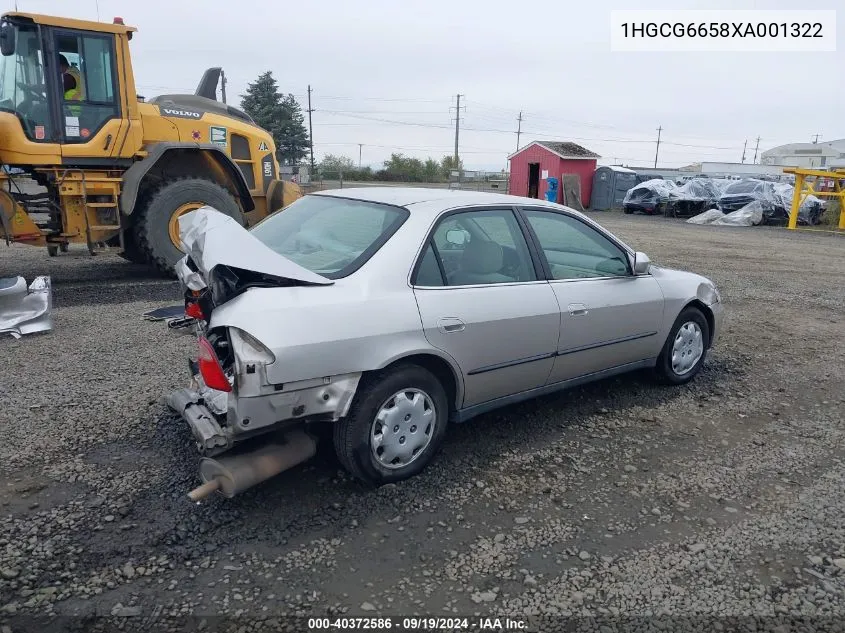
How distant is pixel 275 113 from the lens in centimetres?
4691

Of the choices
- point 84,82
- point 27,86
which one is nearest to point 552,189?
point 84,82

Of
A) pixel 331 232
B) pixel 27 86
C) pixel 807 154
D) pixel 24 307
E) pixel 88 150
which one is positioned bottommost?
pixel 24 307

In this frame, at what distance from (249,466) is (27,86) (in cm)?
700

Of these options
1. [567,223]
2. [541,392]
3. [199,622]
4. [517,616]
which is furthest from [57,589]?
[567,223]

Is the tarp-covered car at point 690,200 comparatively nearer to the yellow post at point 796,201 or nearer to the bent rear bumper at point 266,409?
the yellow post at point 796,201

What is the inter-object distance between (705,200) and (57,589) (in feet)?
92.8

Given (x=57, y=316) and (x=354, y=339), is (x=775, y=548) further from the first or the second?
(x=57, y=316)

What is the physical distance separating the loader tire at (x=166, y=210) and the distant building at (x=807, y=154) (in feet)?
208

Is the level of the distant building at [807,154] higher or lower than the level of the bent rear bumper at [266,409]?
higher

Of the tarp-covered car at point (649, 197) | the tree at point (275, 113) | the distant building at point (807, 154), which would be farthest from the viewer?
the distant building at point (807, 154)

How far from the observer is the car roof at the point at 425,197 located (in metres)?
3.80

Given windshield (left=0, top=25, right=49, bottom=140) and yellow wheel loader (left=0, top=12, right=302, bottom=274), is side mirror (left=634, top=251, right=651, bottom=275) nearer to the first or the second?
yellow wheel loader (left=0, top=12, right=302, bottom=274)

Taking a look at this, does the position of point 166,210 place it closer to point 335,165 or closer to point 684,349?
point 684,349

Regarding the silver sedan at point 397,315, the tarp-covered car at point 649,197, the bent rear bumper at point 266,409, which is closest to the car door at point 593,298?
the silver sedan at point 397,315
